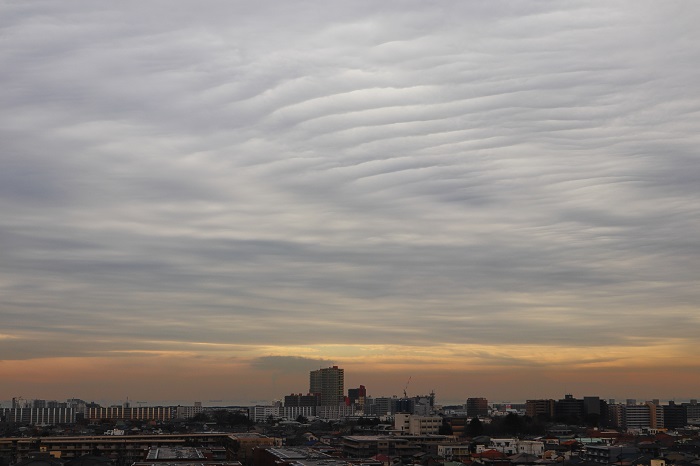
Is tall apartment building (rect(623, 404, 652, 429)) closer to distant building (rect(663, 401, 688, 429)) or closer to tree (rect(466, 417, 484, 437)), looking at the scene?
distant building (rect(663, 401, 688, 429))

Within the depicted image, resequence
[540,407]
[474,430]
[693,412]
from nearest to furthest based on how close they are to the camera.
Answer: [474,430], [540,407], [693,412]

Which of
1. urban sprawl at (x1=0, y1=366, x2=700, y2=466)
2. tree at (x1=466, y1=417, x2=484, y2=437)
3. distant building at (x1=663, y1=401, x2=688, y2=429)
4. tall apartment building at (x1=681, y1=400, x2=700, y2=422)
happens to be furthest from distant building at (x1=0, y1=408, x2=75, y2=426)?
tall apartment building at (x1=681, y1=400, x2=700, y2=422)

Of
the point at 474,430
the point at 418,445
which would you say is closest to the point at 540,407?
the point at 474,430

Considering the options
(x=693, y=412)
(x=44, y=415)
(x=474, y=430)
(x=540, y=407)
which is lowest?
(x=44, y=415)

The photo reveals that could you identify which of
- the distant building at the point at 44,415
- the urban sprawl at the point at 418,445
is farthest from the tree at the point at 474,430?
the distant building at the point at 44,415

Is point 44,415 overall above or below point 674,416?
below

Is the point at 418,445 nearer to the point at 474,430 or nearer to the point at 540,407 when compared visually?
the point at 474,430

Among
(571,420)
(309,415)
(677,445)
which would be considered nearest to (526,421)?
(571,420)

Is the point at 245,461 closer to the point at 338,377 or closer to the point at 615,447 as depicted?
the point at 615,447
